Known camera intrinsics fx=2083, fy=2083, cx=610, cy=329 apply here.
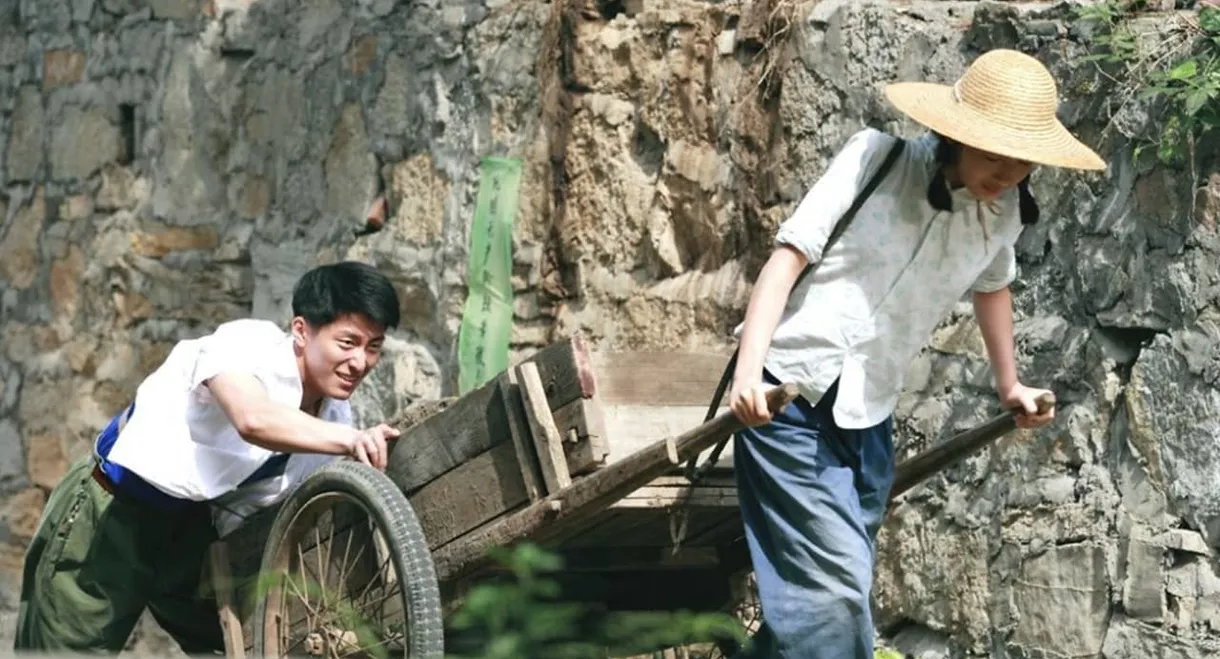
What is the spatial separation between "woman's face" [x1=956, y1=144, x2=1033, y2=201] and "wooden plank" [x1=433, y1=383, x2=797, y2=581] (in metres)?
0.60

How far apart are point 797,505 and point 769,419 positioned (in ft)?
0.99

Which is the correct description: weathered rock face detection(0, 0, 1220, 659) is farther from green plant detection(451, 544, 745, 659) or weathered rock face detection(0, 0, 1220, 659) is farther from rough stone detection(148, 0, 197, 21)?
green plant detection(451, 544, 745, 659)

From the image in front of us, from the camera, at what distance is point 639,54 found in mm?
5789

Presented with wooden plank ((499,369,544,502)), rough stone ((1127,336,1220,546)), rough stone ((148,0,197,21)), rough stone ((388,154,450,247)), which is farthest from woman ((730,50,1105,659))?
rough stone ((148,0,197,21))

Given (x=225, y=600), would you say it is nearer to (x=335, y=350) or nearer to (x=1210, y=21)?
(x=335, y=350)

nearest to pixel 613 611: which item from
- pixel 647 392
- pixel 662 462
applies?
pixel 647 392

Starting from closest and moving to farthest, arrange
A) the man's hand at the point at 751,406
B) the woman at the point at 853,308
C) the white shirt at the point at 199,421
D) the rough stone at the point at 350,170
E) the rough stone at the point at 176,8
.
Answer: the man's hand at the point at 751,406
the woman at the point at 853,308
the white shirt at the point at 199,421
the rough stone at the point at 350,170
the rough stone at the point at 176,8

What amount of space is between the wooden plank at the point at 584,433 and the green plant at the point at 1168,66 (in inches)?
58.7

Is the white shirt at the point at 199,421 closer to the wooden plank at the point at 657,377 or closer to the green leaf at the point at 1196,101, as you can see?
the wooden plank at the point at 657,377

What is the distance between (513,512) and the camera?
403 cm

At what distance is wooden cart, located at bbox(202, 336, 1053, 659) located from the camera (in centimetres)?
389

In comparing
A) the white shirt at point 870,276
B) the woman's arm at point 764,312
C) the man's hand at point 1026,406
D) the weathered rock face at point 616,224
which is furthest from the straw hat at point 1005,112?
the weathered rock face at point 616,224

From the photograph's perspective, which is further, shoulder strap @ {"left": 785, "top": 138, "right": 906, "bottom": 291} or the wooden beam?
the wooden beam

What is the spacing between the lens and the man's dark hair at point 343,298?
4.45 meters
